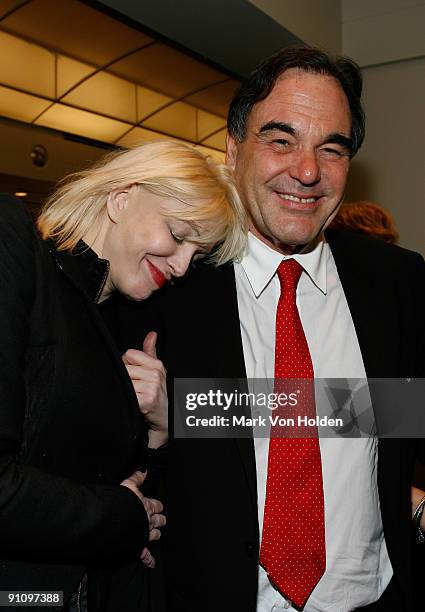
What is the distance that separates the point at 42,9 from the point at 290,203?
3556 mm

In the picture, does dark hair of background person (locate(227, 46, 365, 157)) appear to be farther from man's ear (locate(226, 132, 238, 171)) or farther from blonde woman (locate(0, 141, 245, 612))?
blonde woman (locate(0, 141, 245, 612))

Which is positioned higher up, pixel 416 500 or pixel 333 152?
pixel 333 152

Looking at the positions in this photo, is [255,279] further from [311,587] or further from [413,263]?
[311,587]

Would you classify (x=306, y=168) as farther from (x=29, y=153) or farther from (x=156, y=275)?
(x=29, y=153)

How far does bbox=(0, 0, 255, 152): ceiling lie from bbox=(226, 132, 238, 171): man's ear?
228 centimetres

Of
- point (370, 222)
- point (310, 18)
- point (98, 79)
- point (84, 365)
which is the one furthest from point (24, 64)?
point (84, 365)

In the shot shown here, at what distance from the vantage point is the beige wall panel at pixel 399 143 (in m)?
4.00

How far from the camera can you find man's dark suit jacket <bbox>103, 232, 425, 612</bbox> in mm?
1483

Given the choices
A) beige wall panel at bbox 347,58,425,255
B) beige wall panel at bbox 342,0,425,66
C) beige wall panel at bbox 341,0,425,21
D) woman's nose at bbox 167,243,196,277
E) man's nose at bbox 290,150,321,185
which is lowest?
woman's nose at bbox 167,243,196,277

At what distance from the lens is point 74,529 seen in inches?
46.1

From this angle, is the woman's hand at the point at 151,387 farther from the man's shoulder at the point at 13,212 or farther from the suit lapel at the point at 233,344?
the man's shoulder at the point at 13,212

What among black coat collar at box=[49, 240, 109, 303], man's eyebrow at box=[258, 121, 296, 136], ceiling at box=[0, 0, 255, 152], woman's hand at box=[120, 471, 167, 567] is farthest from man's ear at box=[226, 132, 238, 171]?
ceiling at box=[0, 0, 255, 152]

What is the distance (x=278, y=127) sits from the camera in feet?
5.52

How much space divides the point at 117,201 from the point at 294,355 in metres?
0.55
